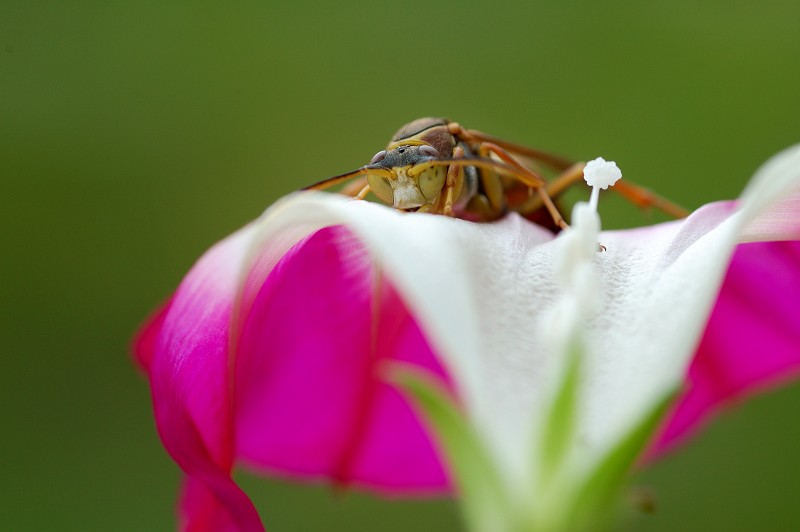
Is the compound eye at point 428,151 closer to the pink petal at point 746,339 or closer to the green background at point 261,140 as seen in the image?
the pink petal at point 746,339

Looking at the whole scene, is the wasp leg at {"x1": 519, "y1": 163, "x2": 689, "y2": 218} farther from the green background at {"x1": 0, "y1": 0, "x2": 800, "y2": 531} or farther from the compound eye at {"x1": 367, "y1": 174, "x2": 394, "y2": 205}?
the green background at {"x1": 0, "y1": 0, "x2": 800, "y2": 531}

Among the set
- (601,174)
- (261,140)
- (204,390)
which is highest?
(601,174)

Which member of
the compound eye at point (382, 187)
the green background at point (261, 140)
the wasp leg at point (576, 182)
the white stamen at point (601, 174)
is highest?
the white stamen at point (601, 174)

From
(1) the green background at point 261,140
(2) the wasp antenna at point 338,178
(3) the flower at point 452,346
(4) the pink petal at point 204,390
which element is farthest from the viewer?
(1) the green background at point 261,140

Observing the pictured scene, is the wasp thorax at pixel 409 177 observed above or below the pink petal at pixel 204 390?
above

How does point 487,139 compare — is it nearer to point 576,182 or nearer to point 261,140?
point 576,182

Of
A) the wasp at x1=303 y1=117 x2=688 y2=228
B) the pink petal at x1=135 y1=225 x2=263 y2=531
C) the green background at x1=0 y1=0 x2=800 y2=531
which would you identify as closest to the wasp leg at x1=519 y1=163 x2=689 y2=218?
the wasp at x1=303 y1=117 x2=688 y2=228

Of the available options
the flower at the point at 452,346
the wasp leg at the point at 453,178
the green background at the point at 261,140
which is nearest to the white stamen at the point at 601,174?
the flower at the point at 452,346

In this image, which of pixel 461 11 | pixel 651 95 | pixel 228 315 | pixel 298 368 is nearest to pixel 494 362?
pixel 228 315

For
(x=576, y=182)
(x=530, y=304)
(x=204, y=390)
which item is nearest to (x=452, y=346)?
(x=530, y=304)
